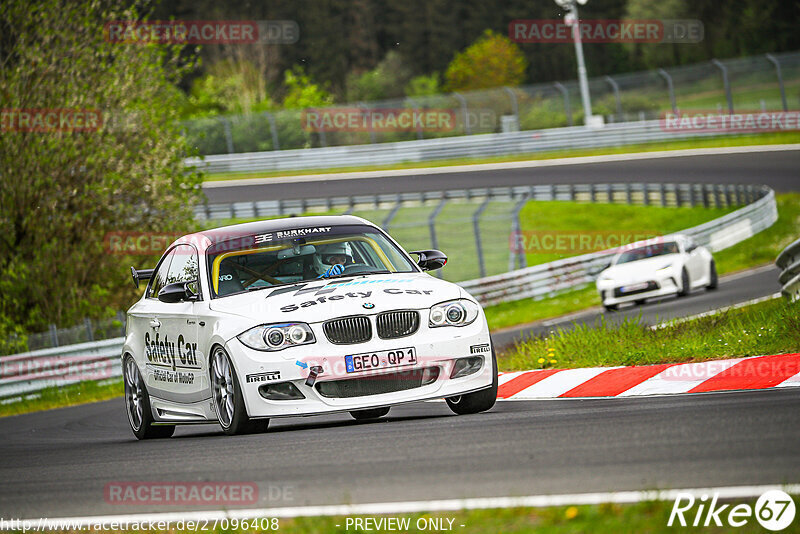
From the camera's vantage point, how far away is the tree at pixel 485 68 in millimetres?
81375

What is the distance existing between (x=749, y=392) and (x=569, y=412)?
3.99 ft

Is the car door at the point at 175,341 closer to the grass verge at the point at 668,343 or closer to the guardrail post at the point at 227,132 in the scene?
the grass verge at the point at 668,343

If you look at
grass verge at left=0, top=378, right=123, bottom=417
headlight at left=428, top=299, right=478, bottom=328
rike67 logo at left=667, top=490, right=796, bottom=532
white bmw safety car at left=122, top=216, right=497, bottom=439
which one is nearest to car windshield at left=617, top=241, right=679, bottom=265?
grass verge at left=0, top=378, right=123, bottom=417

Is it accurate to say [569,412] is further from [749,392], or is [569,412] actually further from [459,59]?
[459,59]

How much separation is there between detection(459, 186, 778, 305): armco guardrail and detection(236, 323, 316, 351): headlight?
17.0 metres

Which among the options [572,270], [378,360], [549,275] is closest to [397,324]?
[378,360]

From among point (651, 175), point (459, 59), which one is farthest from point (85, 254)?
point (459, 59)

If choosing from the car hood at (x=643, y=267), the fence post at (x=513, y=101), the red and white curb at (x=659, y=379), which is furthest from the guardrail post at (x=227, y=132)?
the red and white curb at (x=659, y=379)

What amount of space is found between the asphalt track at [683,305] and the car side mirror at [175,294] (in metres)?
8.29

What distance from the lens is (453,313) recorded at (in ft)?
28.8

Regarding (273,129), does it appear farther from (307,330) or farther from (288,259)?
(307,330)

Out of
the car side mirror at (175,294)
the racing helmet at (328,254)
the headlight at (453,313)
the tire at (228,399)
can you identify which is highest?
the racing helmet at (328,254)

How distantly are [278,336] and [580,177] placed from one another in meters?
33.4

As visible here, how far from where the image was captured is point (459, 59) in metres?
84.2
